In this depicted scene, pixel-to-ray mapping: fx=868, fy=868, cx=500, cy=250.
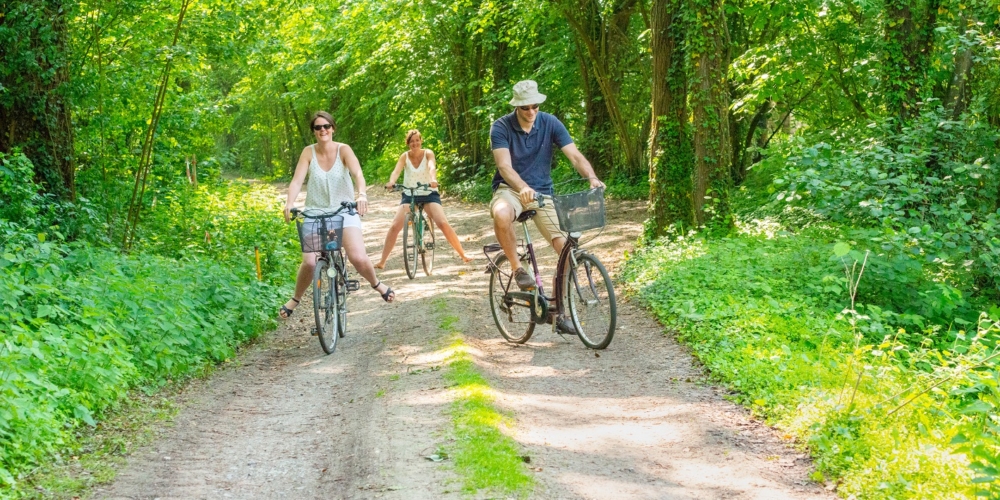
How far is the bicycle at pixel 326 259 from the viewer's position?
8016mm

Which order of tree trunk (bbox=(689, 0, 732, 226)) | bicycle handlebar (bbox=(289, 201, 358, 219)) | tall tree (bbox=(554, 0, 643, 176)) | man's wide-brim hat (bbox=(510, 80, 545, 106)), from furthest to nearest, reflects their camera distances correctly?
tall tree (bbox=(554, 0, 643, 176)) → tree trunk (bbox=(689, 0, 732, 226)) → bicycle handlebar (bbox=(289, 201, 358, 219)) → man's wide-brim hat (bbox=(510, 80, 545, 106))

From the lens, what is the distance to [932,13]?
13328 millimetres

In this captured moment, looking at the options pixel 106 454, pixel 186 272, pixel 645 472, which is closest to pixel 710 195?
pixel 186 272

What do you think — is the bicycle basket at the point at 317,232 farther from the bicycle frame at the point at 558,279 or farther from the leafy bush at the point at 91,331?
the bicycle frame at the point at 558,279

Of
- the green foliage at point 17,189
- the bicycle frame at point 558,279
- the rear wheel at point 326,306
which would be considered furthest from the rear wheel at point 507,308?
the green foliage at point 17,189

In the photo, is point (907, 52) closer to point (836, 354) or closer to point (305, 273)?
point (836, 354)

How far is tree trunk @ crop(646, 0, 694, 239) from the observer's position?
12.0m

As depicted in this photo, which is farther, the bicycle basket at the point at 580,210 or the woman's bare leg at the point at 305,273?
the woman's bare leg at the point at 305,273

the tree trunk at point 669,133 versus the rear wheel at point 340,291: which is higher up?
the tree trunk at point 669,133

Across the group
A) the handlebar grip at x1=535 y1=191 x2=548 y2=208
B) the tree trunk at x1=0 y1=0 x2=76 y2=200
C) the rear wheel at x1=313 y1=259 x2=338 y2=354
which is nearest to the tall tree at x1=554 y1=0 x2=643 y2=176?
the tree trunk at x1=0 y1=0 x2=76 y2=200

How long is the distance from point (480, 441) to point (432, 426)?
56 centimetres

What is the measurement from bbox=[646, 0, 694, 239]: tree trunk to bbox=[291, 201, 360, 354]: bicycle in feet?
17.4

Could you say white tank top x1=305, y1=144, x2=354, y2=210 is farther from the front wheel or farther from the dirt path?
the front wheel

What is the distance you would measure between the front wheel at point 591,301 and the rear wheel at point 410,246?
5.28 meters
